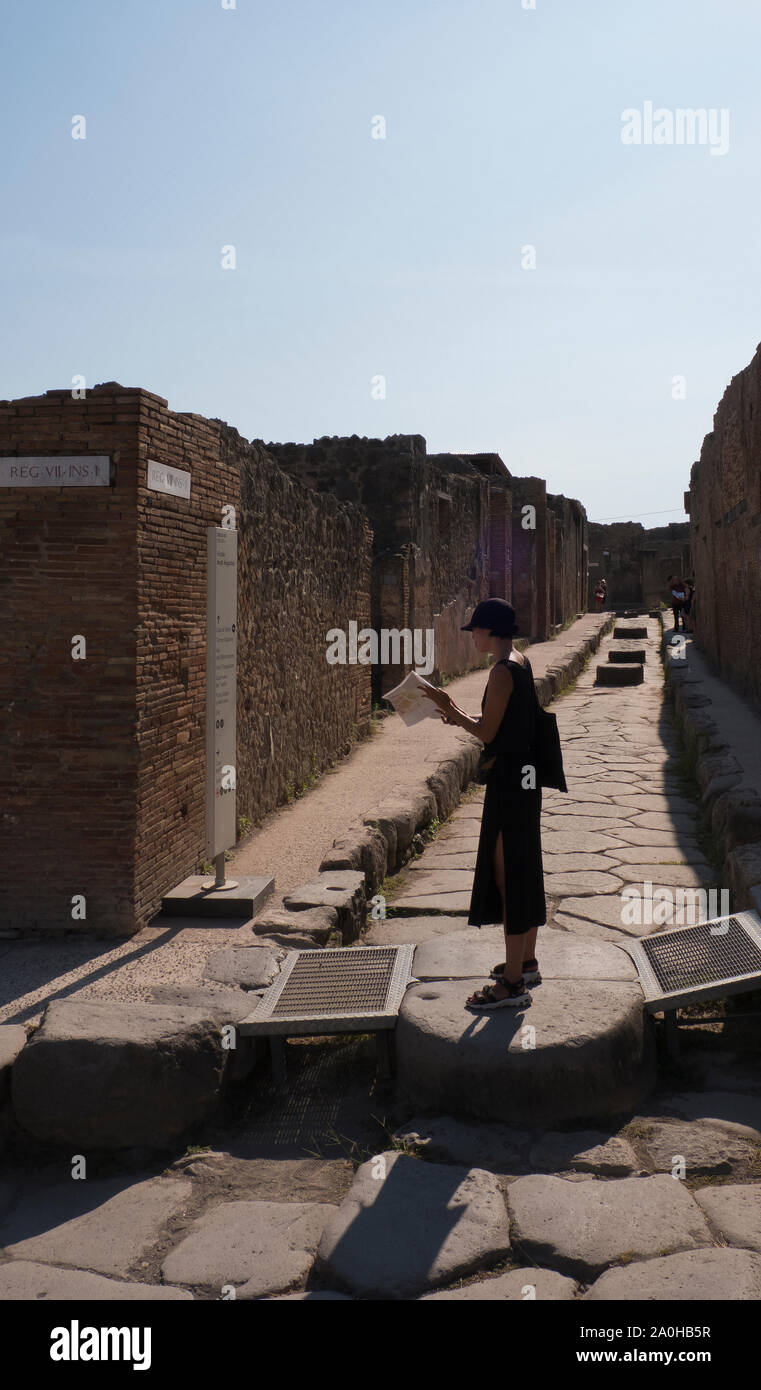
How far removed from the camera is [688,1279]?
7.75 ft

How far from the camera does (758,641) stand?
35.6 feet

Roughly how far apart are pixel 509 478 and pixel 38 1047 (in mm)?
21576

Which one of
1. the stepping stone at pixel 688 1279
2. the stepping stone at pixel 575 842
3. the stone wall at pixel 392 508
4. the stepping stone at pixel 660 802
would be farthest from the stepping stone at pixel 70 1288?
the stone wall at pixel 392 508

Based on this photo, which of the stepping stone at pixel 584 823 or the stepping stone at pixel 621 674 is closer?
Answer: the stepping stone at pixel 584 823

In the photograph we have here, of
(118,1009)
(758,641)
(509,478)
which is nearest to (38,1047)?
(118,1009)

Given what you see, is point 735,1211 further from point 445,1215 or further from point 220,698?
point 220,698

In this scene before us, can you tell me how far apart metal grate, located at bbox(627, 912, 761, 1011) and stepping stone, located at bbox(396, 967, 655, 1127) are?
0.16 m

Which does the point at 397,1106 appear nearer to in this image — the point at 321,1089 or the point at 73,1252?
the point at 321,1089

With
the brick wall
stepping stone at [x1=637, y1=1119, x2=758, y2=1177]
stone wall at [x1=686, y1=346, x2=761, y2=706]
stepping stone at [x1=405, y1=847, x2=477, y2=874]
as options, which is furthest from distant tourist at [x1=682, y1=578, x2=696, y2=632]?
stepping stone at [x1=637, y1=1119, x2=758, y2=1177]

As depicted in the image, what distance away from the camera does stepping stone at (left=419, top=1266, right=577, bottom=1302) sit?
7.73 ft

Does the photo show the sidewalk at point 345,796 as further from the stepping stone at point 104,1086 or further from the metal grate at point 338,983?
the stepping stone at point 104,1086

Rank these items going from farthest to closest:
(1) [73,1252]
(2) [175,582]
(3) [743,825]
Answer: (3) [743,825]
(2) [175,582]
(1) [73,1252]

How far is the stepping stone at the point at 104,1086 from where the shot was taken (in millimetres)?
3131

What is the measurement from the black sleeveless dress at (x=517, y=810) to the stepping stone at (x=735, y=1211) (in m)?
1.00
